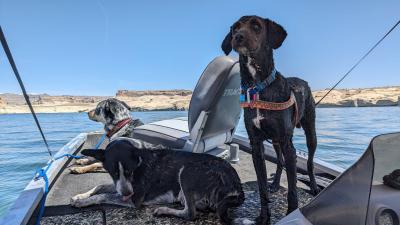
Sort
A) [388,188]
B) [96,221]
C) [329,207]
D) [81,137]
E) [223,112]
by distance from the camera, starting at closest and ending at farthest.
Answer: [388,188] < [329,207] < [96,221] < [223,112] < [81,137]

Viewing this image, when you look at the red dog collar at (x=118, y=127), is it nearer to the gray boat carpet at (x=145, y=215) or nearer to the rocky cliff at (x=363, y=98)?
the gray boat carpet at (x=145, y=215)

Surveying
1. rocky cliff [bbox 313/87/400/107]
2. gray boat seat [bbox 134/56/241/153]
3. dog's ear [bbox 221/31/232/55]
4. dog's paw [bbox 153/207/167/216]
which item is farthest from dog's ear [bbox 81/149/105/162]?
rocky cliff [bbox 313/87/400/107]

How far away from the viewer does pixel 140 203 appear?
11.8 feet

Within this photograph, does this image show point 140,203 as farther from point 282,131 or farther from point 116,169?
point 282,131

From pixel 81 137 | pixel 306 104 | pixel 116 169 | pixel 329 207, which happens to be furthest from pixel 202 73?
pixel 81 137

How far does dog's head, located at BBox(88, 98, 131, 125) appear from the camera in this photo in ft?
19.9

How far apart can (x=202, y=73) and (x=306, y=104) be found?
4.33 feet

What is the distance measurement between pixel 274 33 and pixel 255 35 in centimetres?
22

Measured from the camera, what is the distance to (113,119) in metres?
6.04

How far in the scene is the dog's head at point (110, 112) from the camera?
605cm

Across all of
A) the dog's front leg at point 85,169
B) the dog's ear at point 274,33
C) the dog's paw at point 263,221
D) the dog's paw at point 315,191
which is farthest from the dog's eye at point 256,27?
the dog's front leg at point 85,169

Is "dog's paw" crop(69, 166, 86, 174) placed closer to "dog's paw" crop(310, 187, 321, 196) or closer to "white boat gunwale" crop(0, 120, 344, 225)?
"white boat gunwale" crop(0, 120, 344, 225)

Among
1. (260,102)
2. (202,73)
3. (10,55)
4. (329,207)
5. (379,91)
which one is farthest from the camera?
(379,91)

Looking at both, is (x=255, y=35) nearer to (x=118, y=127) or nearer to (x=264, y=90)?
(x=264, y=90)
